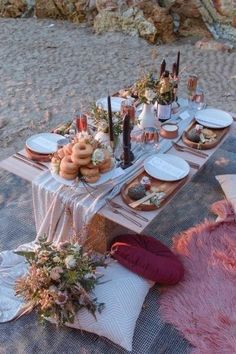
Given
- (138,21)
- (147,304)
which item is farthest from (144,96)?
(138,21)

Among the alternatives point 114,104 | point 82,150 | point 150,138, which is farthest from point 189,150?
point 82,150

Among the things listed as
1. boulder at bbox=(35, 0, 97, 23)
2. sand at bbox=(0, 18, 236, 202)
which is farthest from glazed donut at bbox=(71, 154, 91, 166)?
boulder at bbox=(35, 0, 97, 23)

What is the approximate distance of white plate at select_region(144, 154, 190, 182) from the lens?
2.66 meters

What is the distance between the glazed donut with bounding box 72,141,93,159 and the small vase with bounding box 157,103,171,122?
3.35 ft

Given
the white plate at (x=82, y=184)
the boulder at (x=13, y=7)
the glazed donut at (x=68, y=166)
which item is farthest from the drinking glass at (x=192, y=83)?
the boulder at (x=13, y=7)

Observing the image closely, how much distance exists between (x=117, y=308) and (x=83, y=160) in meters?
0.87

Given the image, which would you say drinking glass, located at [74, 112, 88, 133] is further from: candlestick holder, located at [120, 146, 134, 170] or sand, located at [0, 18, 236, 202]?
sand, located at [0, 18, 236, 202]

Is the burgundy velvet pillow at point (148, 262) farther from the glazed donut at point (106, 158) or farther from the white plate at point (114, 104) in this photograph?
the white plate at point (114, 104)

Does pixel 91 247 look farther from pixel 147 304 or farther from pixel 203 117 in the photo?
pixel 203 117

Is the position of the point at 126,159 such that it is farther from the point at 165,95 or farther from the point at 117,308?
the point at 117,308

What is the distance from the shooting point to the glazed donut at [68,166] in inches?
93.1

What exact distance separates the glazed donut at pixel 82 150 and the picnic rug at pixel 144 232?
39.4 inches

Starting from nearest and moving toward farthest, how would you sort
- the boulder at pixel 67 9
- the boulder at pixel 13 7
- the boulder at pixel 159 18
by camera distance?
the boulder at pixel 159 18
the boulder at pixel 67 9
the boulder at pixel 13 7

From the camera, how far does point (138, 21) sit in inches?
295
